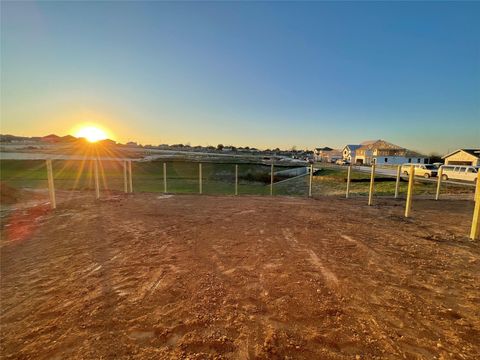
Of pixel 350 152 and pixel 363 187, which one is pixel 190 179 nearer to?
pixel 363 187

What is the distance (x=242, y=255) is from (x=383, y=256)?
8.83 feet

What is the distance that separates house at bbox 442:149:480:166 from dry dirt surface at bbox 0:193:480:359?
169 feet

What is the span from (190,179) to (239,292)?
2784cm

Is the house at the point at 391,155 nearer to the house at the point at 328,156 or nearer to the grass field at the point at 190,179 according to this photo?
the house at the point at 328,156

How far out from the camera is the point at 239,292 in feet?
10.9

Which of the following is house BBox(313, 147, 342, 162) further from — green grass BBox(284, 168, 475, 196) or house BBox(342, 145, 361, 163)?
green grass BBox(284, 168, 475, 196)

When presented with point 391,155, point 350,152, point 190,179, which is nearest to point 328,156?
point 350,152

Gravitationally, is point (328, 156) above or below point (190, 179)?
above

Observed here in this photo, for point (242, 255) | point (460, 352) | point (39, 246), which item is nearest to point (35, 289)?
point (39, 246)

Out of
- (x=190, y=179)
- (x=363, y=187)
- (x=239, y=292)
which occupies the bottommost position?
(x=190, y=179)

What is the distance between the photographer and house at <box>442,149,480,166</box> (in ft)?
143

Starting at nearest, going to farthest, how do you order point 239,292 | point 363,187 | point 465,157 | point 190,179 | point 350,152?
point 239,292
point 363,187
point 190,179
point 465,157
point 350,152

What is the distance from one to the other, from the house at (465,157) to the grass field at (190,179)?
28306 mm

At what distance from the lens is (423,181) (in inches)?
795
